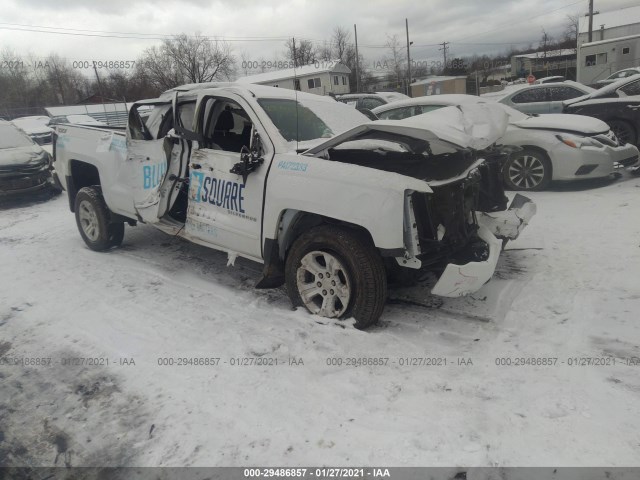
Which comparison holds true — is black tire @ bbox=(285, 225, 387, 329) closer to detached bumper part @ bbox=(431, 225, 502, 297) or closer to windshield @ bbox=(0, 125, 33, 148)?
detached bumper part @ bbox=(431, 225, 502, 297)

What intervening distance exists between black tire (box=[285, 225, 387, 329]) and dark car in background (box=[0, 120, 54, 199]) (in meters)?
8.20

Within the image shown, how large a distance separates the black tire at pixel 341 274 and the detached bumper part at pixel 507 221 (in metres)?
1.46

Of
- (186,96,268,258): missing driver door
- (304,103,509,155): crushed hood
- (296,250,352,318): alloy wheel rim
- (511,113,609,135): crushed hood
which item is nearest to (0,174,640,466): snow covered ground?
(296,250,352,318): alloy wheel rim

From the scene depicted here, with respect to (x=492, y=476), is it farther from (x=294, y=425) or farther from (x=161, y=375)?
(x=161, y=375)

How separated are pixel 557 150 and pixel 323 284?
5376 mm

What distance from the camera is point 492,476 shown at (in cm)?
219

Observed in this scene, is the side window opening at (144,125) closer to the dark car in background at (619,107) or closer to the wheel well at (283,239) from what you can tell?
the wheel well at (283,239)

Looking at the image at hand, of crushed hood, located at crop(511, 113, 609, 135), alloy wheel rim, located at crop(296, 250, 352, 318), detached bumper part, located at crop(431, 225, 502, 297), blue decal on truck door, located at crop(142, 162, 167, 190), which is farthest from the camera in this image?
crushed hood, located at crop(511, 113, 609, 135)

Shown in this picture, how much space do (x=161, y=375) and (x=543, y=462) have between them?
7.86ft

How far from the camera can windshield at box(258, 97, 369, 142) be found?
165 inches

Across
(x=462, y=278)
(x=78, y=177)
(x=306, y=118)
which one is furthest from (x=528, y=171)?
(x=78, y=177)

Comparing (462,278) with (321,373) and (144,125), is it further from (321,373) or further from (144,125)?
(144,125)

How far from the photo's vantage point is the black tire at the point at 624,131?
8625 millimetres

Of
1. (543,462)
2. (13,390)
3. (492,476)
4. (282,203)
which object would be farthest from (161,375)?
(543,462)
